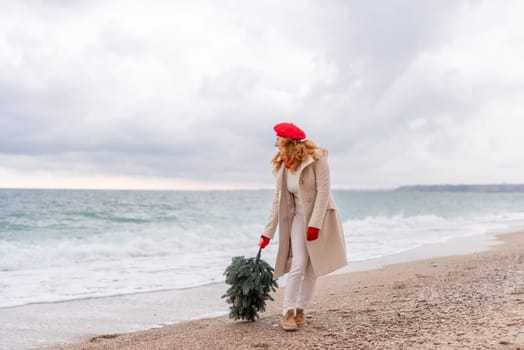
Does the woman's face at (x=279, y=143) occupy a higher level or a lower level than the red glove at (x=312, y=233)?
higher

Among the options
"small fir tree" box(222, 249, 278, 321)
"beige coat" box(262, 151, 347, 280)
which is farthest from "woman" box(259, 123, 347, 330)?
"small fir tree" box(222, 249, 278, 321)

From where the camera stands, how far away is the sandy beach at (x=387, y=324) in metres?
4.03

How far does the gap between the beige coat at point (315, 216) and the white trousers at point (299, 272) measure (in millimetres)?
86

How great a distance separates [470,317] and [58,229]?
2136cm

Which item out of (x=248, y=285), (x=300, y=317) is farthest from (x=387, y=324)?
(x=248, y=285)

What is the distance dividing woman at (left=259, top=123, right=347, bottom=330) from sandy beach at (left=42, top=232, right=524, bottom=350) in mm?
415

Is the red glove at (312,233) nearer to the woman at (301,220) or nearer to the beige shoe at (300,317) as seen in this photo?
the woman at (301,220)

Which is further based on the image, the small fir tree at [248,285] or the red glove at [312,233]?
the small fir tree at [248,285]

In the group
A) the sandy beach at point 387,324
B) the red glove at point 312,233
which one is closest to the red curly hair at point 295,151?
the red glove at point 312,233

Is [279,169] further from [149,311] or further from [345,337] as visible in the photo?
[149,311]

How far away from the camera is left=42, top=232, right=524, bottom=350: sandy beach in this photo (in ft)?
13.2

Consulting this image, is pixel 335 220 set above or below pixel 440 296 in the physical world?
above

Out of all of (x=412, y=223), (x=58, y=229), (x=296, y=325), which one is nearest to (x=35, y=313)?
(x=296, y=325)

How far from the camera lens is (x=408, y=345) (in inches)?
153
